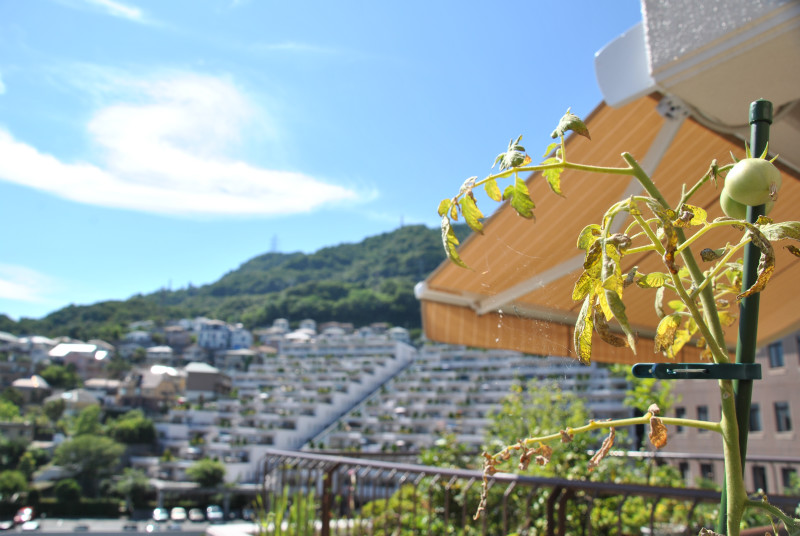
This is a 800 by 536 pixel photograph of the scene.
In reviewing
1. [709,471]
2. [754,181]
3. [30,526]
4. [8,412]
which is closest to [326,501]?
[754,181]

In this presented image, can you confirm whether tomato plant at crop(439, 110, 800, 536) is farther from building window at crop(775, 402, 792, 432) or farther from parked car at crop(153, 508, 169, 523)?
parked car at crop(153, 508, 169, 523)

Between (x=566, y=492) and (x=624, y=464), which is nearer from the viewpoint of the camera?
(x=566, y=492)

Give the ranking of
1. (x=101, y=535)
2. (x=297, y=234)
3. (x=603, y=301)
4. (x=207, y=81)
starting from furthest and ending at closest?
(x=297, y=234) < (x=207, y=81) < (x=101, y=535) < (x=603, y=301)

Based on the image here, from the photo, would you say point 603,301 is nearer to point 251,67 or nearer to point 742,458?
point 742,458

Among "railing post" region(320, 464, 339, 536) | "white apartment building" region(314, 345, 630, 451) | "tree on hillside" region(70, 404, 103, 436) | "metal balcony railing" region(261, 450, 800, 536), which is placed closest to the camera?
"metal balcony railing" region(261, 450, 800, 536)

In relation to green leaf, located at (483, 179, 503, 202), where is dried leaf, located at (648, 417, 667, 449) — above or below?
below

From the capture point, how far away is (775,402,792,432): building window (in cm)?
2472

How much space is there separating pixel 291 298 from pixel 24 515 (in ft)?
267

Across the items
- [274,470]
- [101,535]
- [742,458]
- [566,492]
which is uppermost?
[742,458]

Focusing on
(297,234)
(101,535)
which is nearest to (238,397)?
(101,535)

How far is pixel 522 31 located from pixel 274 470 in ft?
12.1

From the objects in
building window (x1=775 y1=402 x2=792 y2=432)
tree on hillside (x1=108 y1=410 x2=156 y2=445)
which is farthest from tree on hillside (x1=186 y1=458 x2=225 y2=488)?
building window (x1=775 y1=402 x2=792 y2=432)

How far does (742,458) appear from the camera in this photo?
1.97 feet

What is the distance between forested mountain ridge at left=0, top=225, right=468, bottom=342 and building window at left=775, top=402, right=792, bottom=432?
69.0 metres
